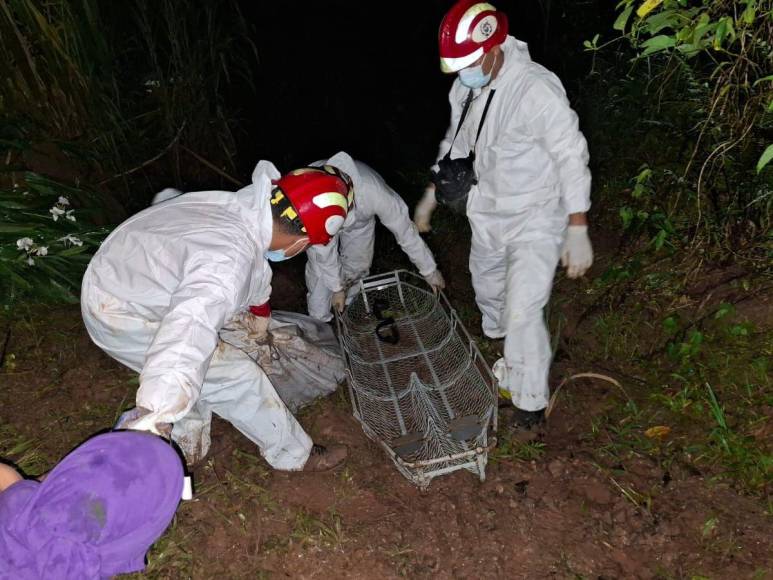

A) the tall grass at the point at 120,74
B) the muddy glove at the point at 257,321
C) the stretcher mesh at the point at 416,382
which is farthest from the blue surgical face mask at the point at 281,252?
the tall grass at the point at 120,74

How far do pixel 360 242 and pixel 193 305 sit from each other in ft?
6.74

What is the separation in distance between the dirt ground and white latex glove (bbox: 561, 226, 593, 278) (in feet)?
2.61

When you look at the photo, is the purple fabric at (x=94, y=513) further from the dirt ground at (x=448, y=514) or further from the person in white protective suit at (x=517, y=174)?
the person in white protective suit at (x=517, y=174)

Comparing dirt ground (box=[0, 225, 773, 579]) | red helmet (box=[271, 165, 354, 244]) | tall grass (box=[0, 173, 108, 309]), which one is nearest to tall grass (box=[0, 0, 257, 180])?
tall grass (box=[0, 173, 108, 309])

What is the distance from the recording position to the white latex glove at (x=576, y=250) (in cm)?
248

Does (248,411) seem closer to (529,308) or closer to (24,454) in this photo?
(24,454)

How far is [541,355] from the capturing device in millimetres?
2600

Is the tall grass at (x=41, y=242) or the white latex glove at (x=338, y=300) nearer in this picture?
the tall grass at (x=41, y=242)

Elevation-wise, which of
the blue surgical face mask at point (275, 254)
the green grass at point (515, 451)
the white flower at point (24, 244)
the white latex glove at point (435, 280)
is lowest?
the green grass at point (515, 451)

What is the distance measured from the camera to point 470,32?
2342mm

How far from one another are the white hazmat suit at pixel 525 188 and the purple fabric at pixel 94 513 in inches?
66.4

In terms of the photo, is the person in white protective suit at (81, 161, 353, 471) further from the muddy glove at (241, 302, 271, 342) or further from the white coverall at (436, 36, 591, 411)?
the white coverall at (436, 36, 591, 411)

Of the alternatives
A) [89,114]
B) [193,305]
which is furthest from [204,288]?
[89,114]

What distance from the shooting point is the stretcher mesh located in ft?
8.27
